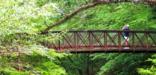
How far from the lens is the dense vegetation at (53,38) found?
1572 cm

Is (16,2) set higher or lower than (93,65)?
higher

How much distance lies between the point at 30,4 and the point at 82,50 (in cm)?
607

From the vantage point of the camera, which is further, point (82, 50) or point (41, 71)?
point (82, 50)

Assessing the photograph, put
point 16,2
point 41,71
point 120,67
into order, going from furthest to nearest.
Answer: point 120,67, point 41,71, point 16,2

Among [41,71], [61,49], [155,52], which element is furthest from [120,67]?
[41,71]

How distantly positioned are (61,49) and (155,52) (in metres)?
4.79

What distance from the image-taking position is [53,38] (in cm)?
1866

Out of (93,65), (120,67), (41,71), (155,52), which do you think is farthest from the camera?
(93,65)

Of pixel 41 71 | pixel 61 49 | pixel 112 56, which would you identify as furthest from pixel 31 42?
pixel 112 56

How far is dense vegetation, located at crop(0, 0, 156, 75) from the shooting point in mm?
15719

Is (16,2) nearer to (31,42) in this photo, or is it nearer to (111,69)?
(31,42)

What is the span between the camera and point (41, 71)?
18844mm

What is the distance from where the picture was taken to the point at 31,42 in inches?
693

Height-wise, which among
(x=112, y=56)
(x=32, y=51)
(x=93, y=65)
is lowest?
(x=93, y=65)
